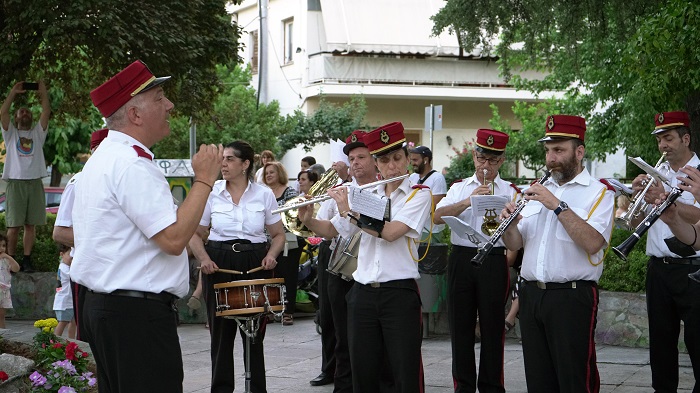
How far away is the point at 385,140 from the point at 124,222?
2667mm

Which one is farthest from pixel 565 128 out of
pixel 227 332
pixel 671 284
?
pixel 227 332

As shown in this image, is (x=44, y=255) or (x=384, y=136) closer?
(x=384, y=136)

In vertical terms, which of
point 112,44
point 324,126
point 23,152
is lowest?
point 23,152

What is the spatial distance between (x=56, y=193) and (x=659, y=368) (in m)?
17.2

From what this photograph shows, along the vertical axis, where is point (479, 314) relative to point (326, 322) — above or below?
above

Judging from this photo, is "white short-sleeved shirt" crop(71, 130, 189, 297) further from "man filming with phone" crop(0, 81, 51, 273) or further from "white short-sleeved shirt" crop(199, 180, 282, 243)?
"man filming with phone" crop(0, 81, 51, 273)

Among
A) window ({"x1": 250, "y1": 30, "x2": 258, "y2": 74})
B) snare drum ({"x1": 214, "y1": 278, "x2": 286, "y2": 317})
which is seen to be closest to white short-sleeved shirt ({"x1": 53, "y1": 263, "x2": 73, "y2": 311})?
snare drum ({"x1": 214, "y1": 278, "x2": 286, "y2": 317})

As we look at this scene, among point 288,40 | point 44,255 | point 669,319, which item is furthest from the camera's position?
point 288,40

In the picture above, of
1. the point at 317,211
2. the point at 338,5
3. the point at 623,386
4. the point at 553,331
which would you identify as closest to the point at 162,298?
the point at 553,331

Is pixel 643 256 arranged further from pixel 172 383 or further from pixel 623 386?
pixel 172 383

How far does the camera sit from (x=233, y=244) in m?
8.13

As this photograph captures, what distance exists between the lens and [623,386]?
344 inches

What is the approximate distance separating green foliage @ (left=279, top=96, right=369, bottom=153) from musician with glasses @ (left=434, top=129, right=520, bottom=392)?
18.6 m

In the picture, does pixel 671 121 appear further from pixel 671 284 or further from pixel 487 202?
pixel 487 202
